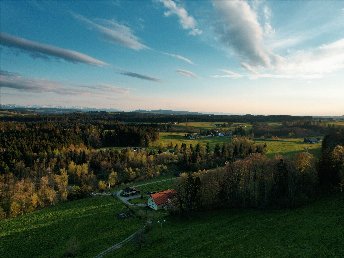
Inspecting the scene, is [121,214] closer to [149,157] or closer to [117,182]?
[117,182]

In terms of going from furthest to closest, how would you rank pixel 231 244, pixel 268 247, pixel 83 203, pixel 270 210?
pixel 83 203 < pixel 270 210 < pixel 231 244 < pixel 268 247

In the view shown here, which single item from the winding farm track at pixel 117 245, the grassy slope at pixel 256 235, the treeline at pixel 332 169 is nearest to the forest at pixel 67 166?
the winding farm track at pixel 117 245

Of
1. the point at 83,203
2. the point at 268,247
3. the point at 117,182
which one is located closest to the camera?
the point at 268,247

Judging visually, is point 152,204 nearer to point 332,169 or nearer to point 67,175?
point 332,169

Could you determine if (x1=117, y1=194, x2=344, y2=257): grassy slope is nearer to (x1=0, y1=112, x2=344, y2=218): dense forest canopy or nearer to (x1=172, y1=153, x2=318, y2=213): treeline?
(x1=172, y1=153, x2=318, y2=213): treeline

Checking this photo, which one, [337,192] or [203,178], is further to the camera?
[203,178]

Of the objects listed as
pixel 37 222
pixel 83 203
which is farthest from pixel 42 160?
pixel 37 222

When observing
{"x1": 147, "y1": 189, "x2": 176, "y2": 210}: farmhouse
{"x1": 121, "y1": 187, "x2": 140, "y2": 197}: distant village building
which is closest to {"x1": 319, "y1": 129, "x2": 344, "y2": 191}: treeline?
{"x1": 147, "y1": 189, "x2": 176, "y2": 210}: farmhouse
